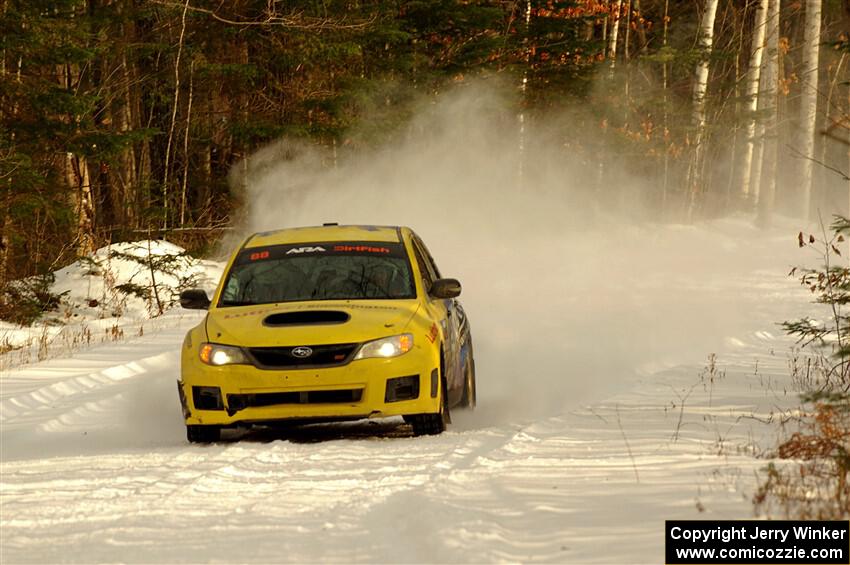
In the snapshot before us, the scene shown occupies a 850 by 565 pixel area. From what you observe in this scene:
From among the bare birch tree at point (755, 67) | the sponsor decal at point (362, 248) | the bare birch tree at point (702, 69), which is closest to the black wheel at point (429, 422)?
the sponsor decal at point (362, 248)

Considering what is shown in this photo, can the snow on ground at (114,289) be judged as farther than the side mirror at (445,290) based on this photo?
Yes

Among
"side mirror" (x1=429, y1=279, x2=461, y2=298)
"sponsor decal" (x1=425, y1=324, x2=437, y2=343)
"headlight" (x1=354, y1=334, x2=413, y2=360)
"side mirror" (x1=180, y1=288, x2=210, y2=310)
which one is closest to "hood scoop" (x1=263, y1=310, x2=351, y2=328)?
"headlight" (x1=354, y1=334, x2=413, y2=360)

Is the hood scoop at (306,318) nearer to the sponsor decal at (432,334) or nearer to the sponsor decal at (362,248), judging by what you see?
the sponsor decal at (432,334)

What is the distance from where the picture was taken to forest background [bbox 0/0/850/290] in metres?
21.5

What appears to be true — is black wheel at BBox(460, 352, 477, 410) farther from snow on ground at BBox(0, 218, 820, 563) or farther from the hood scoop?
the hood scoop

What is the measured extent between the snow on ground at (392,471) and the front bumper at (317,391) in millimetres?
244

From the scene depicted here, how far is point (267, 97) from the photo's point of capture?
1280 inches

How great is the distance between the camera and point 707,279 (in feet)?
92.7

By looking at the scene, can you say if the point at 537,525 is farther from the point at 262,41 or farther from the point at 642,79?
the point at 642,79

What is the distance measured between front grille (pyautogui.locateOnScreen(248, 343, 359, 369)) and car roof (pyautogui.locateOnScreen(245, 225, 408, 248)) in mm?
1875

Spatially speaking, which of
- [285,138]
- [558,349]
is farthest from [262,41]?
[558,349]

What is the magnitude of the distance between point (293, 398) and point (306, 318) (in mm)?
668

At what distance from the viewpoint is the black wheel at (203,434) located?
32.5 feet

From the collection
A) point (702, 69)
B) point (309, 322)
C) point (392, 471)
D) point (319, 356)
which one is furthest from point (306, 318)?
point (702, 69)
